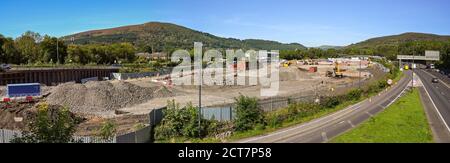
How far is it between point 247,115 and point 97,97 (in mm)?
25058

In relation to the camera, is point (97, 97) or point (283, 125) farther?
point (97, 97)

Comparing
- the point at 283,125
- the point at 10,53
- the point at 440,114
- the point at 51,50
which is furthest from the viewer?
the point at 51,50

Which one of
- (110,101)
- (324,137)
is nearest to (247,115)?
(324,137)

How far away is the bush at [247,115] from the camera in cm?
3045

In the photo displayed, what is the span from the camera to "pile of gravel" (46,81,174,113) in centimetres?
4747

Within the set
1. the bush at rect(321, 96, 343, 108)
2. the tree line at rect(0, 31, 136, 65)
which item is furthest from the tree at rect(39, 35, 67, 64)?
the bush at rect(321, 96, 343, 108)

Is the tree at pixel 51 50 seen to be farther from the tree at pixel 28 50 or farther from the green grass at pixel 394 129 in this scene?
the green grass at pixel 394 129

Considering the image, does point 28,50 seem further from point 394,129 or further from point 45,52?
point 394,129

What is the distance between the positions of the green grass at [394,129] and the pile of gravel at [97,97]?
28125mm

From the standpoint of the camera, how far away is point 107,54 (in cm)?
13438

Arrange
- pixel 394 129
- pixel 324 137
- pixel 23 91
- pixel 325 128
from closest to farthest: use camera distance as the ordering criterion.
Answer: pixel 324 137 → pixel 394 129 → pixel 325 128 → pixel 23 91

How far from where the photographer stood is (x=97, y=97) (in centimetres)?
4931
